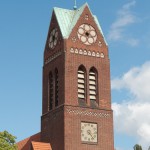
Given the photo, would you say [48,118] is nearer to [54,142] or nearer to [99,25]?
[54,142]

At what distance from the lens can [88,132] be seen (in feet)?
158

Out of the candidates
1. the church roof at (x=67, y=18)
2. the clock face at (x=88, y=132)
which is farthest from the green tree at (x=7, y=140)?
the church roof at (x=67, y=18)

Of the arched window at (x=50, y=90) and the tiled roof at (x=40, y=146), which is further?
the arched window at (x=50, y=90)

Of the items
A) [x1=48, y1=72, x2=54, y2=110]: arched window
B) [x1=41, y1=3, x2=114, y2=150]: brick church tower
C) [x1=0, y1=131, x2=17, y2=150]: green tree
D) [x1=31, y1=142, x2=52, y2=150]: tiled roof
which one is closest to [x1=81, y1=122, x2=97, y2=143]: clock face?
[x1=41, y1=3, x2=114, y2=150]: brick church tower

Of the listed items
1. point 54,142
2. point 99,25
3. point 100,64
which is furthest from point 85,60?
point 54,142

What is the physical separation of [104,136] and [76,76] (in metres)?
6.05

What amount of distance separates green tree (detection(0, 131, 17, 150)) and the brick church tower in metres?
4.64

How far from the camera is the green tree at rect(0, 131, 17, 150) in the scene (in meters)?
43.5

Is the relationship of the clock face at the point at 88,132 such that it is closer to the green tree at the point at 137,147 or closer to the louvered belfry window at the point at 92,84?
the louvered belfry window at the point at 92,84

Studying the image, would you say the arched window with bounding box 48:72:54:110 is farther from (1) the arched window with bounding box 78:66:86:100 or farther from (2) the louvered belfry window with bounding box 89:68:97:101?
(2) the louvered belfry window with bounding box 89:68:97:101

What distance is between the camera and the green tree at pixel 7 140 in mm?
→ 43469

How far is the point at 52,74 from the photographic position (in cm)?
5188

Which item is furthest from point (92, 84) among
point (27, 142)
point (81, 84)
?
point (27, 142)

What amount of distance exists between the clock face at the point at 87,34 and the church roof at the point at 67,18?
935mm
